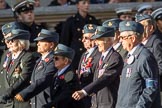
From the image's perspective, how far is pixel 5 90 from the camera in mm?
11953

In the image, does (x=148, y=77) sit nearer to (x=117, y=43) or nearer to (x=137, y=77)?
(x=137, y=77)

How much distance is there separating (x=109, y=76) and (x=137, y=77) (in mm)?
986

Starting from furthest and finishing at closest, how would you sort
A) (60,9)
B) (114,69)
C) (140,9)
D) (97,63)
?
(60,9) < (140,9) < (97,63) < (114,69)

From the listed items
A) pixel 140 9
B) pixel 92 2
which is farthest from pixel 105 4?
pixel 140 9

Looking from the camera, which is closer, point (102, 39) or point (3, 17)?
point (102, 39)

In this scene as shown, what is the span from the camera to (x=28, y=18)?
14016 millimetres

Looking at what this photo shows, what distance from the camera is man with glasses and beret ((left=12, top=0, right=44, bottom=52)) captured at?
13.9 metres

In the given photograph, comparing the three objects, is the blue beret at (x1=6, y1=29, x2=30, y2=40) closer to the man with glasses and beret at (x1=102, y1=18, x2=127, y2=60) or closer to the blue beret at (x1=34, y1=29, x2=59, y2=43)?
the blue beret at (x1=34, y1=29, x2=59, y2=43)

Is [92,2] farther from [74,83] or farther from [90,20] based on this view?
[74,83]

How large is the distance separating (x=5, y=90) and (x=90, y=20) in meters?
3.29

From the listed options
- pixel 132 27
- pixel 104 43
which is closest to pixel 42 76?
pixel 104 43

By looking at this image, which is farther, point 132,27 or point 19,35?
point 19,35

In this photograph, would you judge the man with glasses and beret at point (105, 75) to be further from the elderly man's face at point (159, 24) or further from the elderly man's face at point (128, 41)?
the elderly man's face at point (159, 24)

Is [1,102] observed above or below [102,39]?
below
